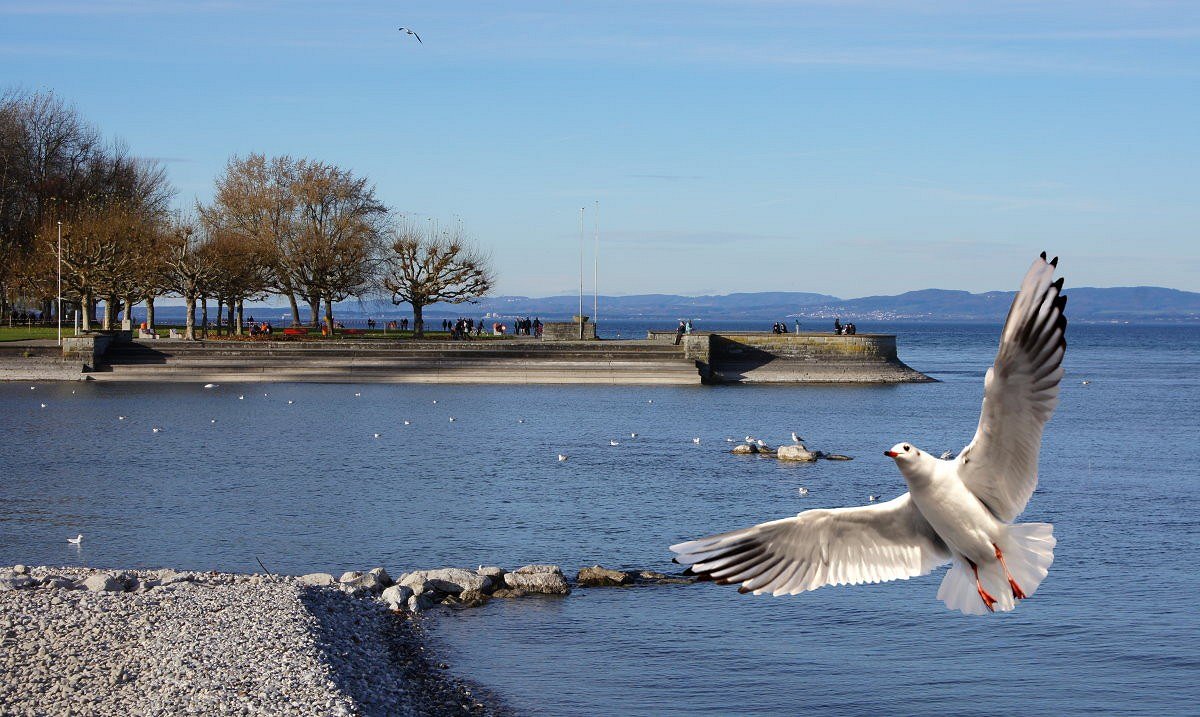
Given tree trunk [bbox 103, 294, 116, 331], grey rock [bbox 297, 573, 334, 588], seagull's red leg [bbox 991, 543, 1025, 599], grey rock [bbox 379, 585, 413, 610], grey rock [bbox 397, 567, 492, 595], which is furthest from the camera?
tree trunk [bbox 103, 294, 116, 331]

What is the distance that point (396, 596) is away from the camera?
56.9 feet

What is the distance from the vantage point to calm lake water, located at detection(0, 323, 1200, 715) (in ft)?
49.5

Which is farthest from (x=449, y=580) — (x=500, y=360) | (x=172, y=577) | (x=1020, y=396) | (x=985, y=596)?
(x=500, y=360)

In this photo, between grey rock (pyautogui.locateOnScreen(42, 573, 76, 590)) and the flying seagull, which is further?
grey rock (pyautogui.locateOnScreen(42, 573, 76, 590))

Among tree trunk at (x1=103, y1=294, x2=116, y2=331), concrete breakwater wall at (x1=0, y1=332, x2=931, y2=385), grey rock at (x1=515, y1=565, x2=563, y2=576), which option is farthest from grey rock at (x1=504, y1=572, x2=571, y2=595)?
tree trunk at (x1=103, y1=294, x2=116, y2=331)

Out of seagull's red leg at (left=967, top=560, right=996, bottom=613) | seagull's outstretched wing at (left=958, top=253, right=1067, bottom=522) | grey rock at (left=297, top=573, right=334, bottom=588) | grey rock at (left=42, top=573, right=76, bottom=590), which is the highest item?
seagull's outstretched wing at (left=958, top=253, right=1067, bottom=522)

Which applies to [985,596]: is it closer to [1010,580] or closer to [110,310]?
[1010,580]

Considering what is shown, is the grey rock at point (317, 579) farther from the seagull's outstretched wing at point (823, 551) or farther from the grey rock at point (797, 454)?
the grey rock at point (797, 454)

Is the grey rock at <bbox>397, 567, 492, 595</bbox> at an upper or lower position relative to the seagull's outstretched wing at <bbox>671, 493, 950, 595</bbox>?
lower

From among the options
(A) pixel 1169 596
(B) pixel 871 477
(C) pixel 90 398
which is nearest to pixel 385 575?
(A) pixel 1169 596

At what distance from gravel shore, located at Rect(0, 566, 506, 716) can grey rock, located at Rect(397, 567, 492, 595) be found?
125 centimetres

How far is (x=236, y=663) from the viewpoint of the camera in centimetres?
1236

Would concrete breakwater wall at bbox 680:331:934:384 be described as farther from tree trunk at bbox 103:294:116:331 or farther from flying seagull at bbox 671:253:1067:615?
flying seagull at bbox 671:253:1067:615

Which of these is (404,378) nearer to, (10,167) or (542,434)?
(542,434)
